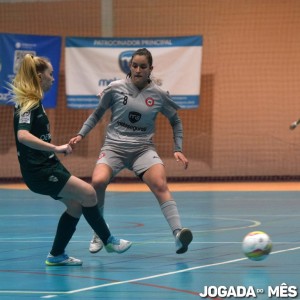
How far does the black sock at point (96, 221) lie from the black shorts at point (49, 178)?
40cm

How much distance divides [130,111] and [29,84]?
138 cm

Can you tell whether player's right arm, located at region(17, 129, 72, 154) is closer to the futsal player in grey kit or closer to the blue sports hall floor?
the blue sports hall floor

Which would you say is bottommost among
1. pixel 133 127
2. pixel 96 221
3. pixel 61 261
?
pixel 61 261

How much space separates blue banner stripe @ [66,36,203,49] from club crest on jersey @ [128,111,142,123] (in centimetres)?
1221

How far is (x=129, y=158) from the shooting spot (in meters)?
9.12

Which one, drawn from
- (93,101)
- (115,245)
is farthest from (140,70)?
(93,101)

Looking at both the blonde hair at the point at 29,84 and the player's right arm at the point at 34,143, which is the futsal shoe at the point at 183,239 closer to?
the player's right arm at the point at 34,143

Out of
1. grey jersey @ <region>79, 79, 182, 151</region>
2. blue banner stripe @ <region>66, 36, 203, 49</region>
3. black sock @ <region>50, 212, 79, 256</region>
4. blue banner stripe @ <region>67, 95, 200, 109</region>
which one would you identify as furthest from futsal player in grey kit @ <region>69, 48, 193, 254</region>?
blue banner stripe @ <region>66, 36, 203, 49</region>

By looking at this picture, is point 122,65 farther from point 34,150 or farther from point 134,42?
point 34,150

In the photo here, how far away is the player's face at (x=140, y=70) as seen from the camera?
29.2ft

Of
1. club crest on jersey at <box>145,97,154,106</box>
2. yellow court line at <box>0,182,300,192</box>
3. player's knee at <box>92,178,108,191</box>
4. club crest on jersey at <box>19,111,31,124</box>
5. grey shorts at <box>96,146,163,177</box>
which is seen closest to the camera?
club crest on jersey at <box>19,111,31,124</box>

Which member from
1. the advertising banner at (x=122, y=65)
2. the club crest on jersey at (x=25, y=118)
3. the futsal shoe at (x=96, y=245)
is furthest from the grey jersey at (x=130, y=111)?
the advertising banner at (x=122, y=65)

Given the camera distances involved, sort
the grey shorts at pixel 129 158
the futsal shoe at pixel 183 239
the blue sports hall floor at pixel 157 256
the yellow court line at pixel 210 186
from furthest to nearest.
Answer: the yellow court line at pixel 210 186, the grey shorts at pixel 129 158, the futsal shoe at pixel 183 239, the blue sports hall floor at pixel 157 256

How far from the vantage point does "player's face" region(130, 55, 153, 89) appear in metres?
8.89
